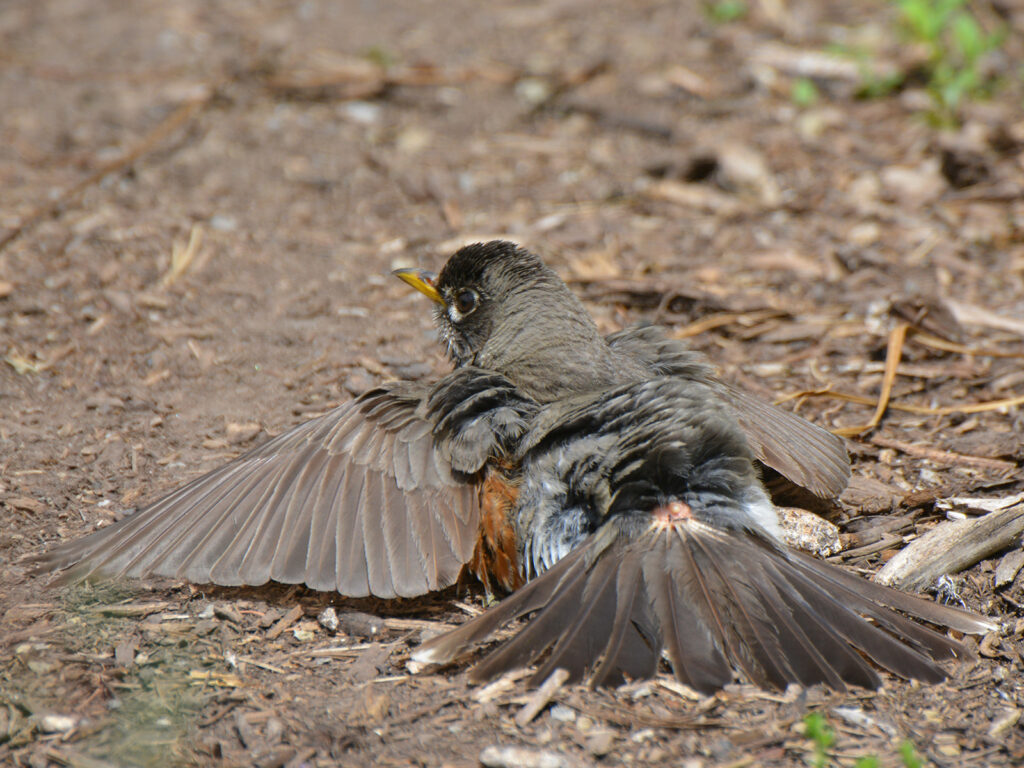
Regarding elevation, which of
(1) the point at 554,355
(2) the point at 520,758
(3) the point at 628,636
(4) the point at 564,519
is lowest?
(2) the point at 520,758

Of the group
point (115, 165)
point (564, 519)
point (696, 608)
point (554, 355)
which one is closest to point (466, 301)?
point (554, 355)

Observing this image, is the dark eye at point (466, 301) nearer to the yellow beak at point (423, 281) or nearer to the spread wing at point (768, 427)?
the yellow beak at point (423, 281)

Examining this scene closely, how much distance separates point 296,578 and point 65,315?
2.74m

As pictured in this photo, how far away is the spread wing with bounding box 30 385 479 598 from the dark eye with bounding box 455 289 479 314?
790mm

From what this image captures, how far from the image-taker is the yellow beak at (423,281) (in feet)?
16.0

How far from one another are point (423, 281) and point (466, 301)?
1.04ft

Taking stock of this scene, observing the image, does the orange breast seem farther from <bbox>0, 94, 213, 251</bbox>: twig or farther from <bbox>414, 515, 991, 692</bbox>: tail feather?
<bbox>0, 94, 213, 251</bbox>: twig

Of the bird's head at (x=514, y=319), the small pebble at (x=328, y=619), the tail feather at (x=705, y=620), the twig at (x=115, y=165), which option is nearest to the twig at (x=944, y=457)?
the tail feather at (x=705, y=620)

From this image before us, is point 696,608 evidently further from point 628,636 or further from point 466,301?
point 466,301

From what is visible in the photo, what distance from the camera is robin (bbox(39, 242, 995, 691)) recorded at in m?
3.19

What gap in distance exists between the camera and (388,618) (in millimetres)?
3811

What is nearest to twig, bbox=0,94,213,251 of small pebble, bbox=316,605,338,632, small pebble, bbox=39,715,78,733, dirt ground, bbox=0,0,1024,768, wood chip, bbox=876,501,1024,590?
dirt ground, bbox=0,0,1024,768

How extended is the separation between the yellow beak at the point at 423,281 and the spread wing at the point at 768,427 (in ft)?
2.93

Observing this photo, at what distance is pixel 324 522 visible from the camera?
3828 mm
